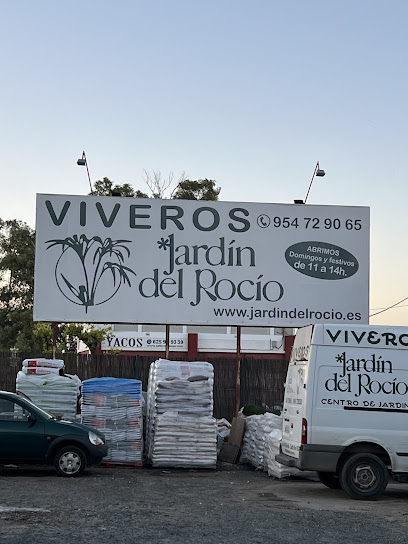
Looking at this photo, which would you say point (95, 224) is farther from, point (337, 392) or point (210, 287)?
point (337, 392)

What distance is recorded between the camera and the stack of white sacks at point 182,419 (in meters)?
18.2

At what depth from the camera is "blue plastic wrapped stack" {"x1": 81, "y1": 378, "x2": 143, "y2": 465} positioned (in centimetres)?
1825

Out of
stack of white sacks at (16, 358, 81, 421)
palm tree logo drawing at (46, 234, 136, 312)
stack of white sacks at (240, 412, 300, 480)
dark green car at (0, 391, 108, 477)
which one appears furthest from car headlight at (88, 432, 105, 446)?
palm tree logo drawing at (46, 234, 136, 312)

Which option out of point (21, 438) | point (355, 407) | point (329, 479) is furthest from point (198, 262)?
point (355, 407)

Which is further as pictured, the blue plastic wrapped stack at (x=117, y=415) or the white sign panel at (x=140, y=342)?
the white sign panel at (x=140, y=342)

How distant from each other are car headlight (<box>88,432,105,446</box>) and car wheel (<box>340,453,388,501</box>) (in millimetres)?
4677

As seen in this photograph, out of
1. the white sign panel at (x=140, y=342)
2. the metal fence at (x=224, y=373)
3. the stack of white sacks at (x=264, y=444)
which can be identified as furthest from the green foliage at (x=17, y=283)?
the stack of white sacks at (x=264, y=444)

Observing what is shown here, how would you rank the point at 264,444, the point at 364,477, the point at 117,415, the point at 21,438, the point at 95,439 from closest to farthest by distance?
the point at 364,477
the point at 21,438
the point at 95,439
the point at 264,444
the point at 117,415

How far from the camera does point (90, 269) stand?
22578 mm

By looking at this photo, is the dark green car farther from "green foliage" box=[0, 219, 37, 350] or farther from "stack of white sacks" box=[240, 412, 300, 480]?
"green foliage" box=[0, 219, 37, 350]

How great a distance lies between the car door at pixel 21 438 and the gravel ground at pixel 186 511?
398 mm

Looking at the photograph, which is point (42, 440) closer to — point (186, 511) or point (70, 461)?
point (70, 461)

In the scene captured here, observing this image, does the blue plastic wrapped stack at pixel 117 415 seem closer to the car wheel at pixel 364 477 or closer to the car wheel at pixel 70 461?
the car wheel at pixel 70 461

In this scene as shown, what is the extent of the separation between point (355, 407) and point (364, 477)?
1.06m
